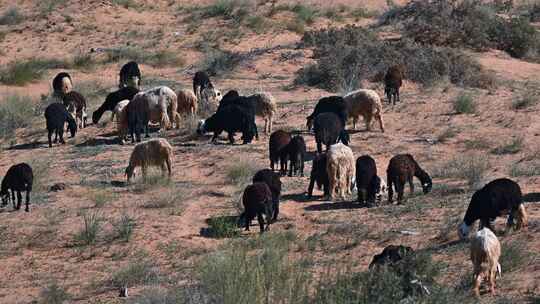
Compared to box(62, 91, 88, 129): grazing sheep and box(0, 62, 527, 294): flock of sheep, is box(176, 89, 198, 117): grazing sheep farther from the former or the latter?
box(62, 91, 88, 129): grazing sheep

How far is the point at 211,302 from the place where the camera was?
977 cm

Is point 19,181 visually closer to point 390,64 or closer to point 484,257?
point 484,257

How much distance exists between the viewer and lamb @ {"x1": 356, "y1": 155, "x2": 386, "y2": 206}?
51.7 ft

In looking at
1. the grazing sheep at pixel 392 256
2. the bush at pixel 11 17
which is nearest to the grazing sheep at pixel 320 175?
the grazing sheep at pixel 392 256

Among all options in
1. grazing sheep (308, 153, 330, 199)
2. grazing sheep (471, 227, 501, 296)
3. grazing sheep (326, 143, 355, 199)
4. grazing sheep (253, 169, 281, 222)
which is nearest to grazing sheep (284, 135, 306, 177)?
grazing sheep (308, 153, 330, 199)

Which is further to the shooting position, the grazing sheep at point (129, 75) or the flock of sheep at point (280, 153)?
the grazing sheep at point (129, 75)

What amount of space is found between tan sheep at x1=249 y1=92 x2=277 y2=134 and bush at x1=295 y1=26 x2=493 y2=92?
4566 mm

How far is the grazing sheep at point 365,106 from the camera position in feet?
70.6

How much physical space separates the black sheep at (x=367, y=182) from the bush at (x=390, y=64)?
10225mm

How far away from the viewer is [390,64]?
27.6 metres

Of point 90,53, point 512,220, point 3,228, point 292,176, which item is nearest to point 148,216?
point 3,228

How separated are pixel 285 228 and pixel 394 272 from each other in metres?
4.80

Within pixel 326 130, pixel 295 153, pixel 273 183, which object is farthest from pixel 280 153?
pixel 273 183

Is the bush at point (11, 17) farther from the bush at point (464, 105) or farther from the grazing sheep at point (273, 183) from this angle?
the grazing sheep at point (273, 183)
